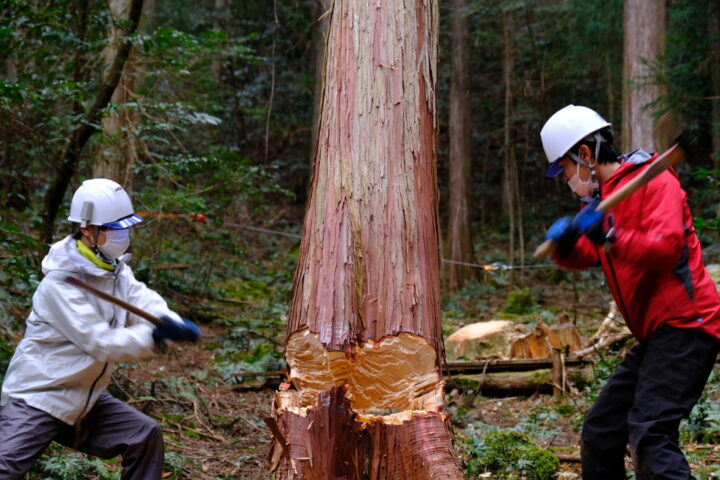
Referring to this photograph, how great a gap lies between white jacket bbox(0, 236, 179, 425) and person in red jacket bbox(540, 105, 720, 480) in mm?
2209

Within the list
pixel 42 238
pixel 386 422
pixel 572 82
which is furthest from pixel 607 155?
pixel 572 82

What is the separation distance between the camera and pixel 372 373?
11.8 ft

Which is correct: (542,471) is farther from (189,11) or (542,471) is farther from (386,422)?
(189,11)

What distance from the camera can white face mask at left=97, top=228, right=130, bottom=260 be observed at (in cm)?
362

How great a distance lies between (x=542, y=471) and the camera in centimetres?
460

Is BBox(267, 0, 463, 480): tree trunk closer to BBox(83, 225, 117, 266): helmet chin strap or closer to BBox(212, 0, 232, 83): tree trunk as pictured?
BBox(83, 225, 117, 266): helmet chin strap

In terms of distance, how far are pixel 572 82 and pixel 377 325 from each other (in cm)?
1908

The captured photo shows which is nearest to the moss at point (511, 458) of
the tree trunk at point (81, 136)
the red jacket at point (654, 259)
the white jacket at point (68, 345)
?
the red jacket at point (654, 259)

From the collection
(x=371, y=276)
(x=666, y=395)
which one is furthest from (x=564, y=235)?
(x=371, y=276)

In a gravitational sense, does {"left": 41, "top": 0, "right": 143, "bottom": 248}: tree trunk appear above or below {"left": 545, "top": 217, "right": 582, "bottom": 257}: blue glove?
above

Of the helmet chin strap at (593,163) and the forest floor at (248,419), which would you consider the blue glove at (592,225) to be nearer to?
the helmet chin strap at (593,163)

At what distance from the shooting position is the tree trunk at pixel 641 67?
10469mm

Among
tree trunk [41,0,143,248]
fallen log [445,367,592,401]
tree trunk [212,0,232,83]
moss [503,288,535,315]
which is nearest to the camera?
tree trunk [41,0,143,248]

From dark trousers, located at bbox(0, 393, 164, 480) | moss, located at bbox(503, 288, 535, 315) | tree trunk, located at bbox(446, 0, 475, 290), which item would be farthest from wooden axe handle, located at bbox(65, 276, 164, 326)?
tree trunk, located at bbox(446, 0, 475, 290)
